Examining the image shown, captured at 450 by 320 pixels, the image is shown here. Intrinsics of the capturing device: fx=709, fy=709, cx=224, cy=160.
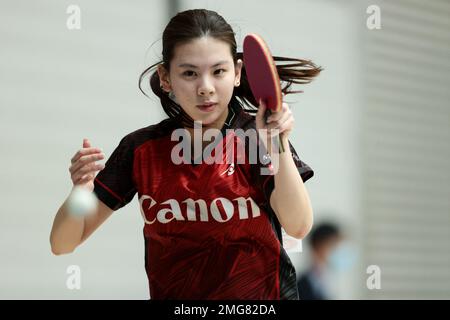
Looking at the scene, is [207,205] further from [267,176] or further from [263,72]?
[263,72]

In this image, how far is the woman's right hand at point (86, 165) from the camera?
4.91ft

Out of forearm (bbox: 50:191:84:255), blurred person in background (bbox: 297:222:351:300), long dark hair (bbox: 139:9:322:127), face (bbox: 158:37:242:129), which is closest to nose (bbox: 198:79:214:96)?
face (bbox: 158:37:242:129)

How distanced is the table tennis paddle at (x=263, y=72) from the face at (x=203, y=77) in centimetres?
16

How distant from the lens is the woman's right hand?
1.50 m

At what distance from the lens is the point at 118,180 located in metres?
1.65

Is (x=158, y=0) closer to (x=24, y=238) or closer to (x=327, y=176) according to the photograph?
(x=24, y=238)

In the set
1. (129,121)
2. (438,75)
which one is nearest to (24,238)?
(129,121)

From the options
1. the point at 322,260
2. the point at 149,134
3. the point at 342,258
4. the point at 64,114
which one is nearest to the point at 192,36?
the point at 149,134

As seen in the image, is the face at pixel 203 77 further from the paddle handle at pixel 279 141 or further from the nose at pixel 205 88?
the paddle handle at pixel 279 141

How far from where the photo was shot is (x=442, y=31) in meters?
4.67

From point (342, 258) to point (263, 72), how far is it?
8.14 feet

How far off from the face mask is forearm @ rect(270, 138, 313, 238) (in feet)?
6.27

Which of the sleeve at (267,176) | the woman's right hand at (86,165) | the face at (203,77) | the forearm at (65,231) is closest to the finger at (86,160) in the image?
the woman's right hand at (86,165)

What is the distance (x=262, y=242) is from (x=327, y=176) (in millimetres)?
2368
